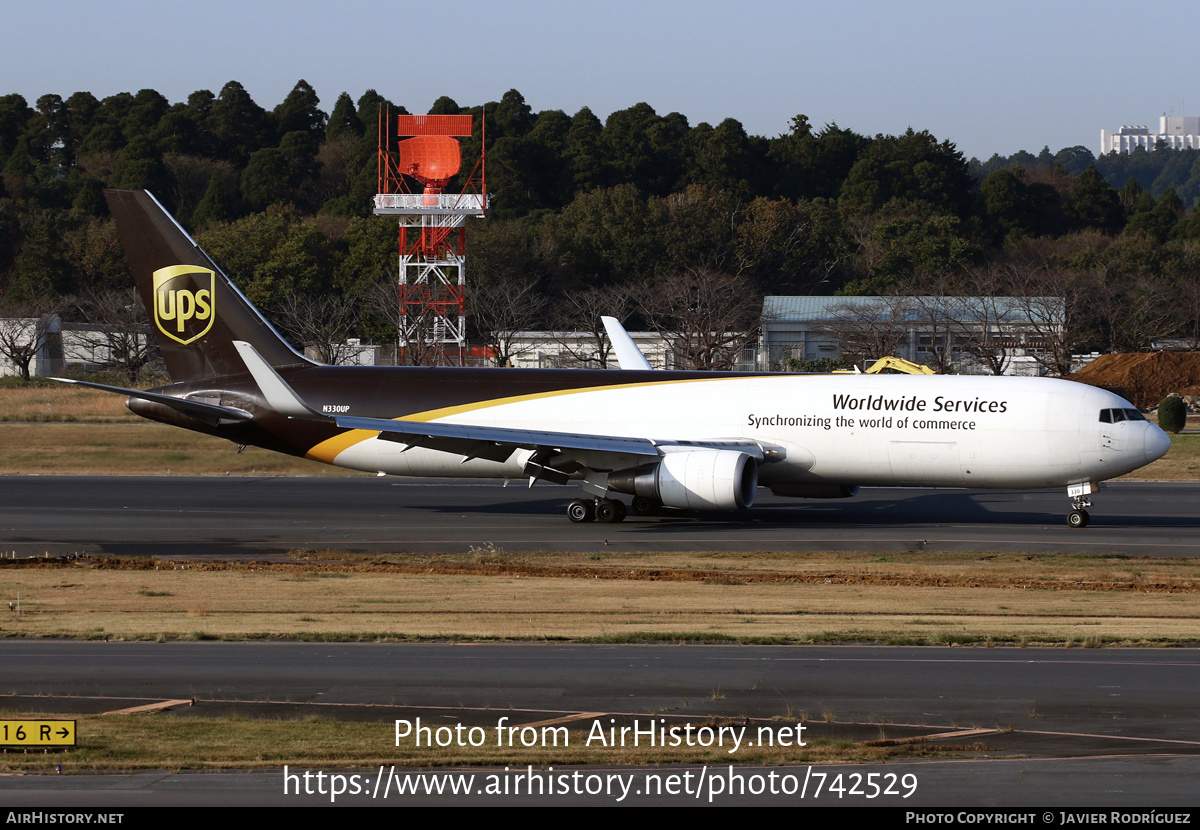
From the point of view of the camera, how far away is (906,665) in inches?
586

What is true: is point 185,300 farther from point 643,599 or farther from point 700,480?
point 643,599

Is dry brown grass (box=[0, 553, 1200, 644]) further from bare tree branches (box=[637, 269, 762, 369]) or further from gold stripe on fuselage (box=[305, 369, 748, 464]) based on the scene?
bare tree branches (box=[637, 269, 762, 369])

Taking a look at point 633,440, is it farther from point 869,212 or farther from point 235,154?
point 235,154

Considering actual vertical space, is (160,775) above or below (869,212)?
below

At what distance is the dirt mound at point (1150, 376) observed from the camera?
65000mm

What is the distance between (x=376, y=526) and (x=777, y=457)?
9972 mm

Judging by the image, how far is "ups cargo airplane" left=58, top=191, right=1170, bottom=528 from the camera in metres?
28.7

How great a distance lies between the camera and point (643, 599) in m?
20.3

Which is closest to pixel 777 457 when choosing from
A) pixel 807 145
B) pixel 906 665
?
pixel 906 665

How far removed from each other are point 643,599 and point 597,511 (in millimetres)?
10533

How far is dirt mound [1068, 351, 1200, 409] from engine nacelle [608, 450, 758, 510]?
42.6m

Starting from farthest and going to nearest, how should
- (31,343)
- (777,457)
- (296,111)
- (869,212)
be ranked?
(296,111) < (869,212) < (31,343) < (777,457)

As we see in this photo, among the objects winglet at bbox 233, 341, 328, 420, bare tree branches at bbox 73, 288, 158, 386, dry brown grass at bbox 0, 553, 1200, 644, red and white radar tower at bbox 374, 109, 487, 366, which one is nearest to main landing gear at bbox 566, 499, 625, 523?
dry brown grass at bbox 0, 553, 1200, 644

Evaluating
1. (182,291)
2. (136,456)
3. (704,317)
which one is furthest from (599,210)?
(182,291)
